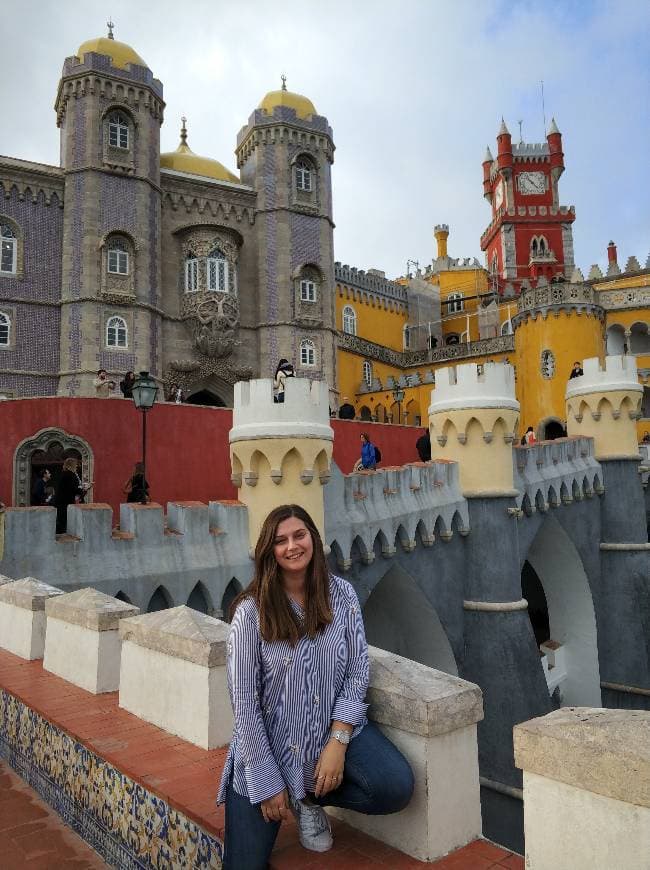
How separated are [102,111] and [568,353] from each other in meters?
21.2

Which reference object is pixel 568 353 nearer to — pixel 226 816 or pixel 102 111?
pixel 102 111

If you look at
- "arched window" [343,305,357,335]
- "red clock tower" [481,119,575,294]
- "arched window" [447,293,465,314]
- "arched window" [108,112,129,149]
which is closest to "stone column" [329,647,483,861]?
"arched window" [108,112,129,149]

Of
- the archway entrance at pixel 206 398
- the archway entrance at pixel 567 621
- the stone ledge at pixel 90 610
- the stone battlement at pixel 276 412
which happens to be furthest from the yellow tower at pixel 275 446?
the archway entrance at pixel 206 398

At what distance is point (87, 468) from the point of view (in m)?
12.8

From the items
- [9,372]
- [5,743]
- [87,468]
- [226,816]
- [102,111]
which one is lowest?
[5,743]

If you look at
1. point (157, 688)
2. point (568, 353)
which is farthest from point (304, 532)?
point (568, 353)

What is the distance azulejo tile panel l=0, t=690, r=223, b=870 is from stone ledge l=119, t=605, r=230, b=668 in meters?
0.68

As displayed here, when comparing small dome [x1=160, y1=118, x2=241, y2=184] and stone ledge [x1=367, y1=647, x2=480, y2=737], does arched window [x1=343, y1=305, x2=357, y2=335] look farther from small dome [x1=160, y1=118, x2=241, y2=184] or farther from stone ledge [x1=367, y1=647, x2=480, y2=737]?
stone ledge [x1=367, y1=647, x2=480, y2=737]

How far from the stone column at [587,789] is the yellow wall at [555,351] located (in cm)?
2774

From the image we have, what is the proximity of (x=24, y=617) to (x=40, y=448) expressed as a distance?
25.6ft

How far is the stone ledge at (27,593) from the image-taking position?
5.64 m

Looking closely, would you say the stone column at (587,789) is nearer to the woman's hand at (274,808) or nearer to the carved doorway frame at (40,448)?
the woman's hand at (274,808)

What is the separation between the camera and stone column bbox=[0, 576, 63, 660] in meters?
5.64

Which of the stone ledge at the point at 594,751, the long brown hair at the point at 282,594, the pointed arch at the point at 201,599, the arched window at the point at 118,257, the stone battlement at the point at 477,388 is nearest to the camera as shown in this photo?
the stone ledge at the point at 594,751
